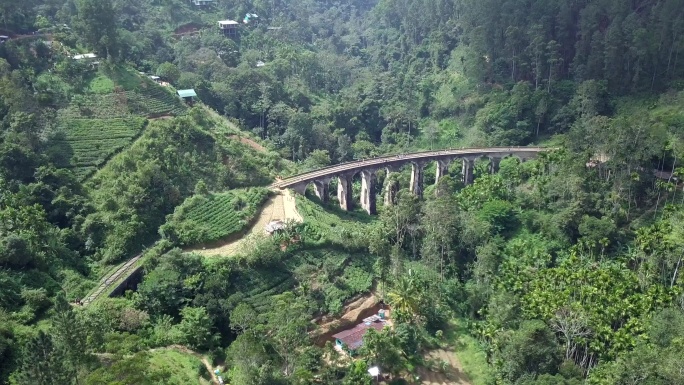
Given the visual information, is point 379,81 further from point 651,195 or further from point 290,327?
point 290,327

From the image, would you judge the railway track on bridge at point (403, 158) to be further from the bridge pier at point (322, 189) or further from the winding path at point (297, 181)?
the bridge pier at point (322, 189)

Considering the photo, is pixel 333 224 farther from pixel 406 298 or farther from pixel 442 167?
pixel 442 167

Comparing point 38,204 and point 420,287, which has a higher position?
point 38,204

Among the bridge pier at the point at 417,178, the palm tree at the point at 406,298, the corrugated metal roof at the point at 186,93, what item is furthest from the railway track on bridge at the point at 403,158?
the palm tree at the point at 406,298

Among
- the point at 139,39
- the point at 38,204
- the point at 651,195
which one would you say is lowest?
the point at 651,195

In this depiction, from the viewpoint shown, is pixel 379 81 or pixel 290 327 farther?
pixel 379 81

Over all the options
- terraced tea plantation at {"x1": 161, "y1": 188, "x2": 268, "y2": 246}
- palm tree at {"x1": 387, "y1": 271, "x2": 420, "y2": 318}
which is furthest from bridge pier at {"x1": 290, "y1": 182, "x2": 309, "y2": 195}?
palm tree at {"x1": 387, "y1": 271, "x2": 420, "y2": 318}

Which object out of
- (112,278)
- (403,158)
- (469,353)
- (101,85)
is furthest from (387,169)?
(112,278)

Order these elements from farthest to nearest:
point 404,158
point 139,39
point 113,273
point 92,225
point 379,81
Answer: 1. point 379,81
2. point 139,39
3. point 404,158
4. point 92,225
5. point 113,273

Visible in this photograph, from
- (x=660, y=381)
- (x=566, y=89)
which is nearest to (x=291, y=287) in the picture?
(x=660, y=381)
